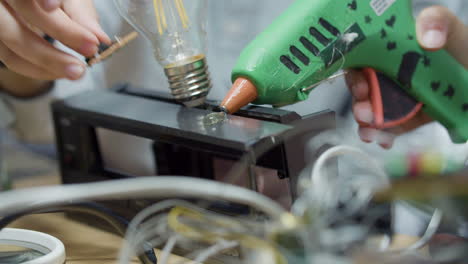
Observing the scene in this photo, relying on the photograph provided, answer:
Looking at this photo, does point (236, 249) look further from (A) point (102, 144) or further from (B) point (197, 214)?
(A) point (102, 144)

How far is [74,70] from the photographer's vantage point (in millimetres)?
360

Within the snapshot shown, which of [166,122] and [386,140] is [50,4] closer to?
[166,122]

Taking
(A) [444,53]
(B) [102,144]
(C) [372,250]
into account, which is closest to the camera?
(C) [372,250]

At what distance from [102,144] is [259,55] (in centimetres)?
26

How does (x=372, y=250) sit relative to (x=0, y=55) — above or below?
below

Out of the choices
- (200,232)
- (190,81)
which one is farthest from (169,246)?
(190,81)

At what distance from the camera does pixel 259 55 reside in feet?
1.01

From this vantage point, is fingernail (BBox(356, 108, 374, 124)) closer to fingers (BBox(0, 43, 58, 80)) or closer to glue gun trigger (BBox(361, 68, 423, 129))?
glue gun trigger (BBox(361, 68, 423, 129))

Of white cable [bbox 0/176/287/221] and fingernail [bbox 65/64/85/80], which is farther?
fingernail [bbox 65/64/85/80]

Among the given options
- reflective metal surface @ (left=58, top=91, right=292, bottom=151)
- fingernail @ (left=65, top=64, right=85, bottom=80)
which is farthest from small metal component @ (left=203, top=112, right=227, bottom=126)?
fingernail @ (left=65, top=64, right=85, bottom=80)

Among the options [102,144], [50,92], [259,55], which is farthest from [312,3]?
[50,92]

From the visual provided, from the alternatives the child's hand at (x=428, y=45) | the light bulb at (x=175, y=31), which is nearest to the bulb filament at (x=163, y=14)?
the light bulb at (x=175, y=31)

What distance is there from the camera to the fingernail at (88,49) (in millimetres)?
343

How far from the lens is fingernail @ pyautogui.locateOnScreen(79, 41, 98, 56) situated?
343mm
